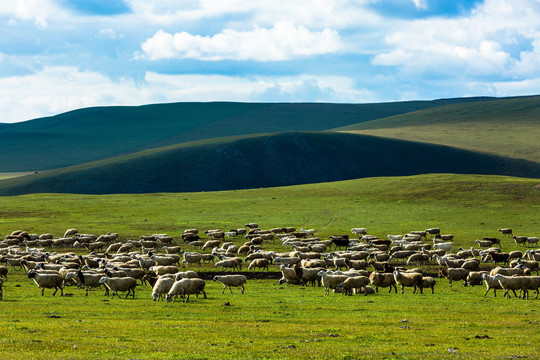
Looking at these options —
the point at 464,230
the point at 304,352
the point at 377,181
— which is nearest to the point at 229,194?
the point at 377,181

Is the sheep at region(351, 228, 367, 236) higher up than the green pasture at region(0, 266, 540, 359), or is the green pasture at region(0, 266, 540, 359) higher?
the green pasture at region(0, 266, 540, 359)

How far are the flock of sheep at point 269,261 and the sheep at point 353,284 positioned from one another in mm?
47

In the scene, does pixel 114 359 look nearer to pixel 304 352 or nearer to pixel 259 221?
pixel 304 352

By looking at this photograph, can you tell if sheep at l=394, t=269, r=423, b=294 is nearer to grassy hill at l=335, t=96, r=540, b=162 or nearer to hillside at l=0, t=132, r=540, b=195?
hillside at l=0, t=132, r=540, b=195

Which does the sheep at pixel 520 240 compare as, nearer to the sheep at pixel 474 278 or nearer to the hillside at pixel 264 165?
the sheep at pixel 474 278

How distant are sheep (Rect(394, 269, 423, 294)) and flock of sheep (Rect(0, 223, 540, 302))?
0.15ft

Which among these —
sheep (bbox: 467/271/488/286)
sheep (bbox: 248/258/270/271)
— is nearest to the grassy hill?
sheep (bbox: 248/258/270/271)

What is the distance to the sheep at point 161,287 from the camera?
2609 cm

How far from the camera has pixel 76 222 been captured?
65.2m

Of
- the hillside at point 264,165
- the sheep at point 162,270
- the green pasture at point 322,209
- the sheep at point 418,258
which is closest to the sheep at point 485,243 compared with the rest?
the green pasture at point 322,209

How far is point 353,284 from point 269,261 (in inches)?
540

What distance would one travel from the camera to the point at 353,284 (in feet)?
93.9

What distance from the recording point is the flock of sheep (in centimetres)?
2798

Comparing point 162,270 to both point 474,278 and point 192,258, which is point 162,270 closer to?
point 192,258
